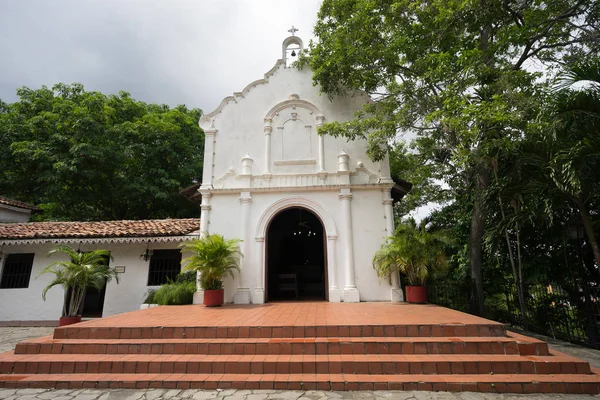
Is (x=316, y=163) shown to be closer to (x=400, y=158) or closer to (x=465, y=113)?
(x=465, y=113)

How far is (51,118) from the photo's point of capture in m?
16.5

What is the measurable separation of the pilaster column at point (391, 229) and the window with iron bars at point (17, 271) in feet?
42.2

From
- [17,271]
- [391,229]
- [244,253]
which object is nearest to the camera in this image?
[391,229]

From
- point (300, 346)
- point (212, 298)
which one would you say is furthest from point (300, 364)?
point (212, 298)

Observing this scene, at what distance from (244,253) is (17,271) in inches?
354

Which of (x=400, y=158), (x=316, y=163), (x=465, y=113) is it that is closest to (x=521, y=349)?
(x=465, y=113)

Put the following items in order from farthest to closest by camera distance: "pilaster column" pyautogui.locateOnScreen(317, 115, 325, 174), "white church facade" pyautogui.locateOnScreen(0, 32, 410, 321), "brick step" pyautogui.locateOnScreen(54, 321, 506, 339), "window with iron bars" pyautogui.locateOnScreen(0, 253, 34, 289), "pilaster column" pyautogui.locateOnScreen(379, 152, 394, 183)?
1. "window with iron bars" pyautogui.locateOnScreen(0, 253, 34, 289)
2. "pilaster column" pyautogui.locateOnScreen(317, 115, 325, 174)
3. "pilaster column" pyautogui.locateOnScreen(379, 152, 394, 183)
4. "white church facade" pyautogui.locateOnScreen(0, 32, 410, 321)
5. "brick step" pyautogui.locateOnScreen(54, 321, 506, 339)

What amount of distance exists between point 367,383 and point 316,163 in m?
7.12

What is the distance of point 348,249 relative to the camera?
30.6 ft

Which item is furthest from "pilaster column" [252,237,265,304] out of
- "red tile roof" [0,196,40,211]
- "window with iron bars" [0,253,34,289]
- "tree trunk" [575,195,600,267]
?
"red tile roof" [0,196,40,211]

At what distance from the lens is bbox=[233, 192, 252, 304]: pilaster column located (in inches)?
364

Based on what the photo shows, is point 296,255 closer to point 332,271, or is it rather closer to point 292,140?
point 332,271

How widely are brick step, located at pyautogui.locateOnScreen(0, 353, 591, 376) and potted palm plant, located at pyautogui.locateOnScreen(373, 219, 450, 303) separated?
145 inches

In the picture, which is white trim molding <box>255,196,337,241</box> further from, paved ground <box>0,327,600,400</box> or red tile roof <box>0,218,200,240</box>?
paved ground <box>0,327,600,400</box>
